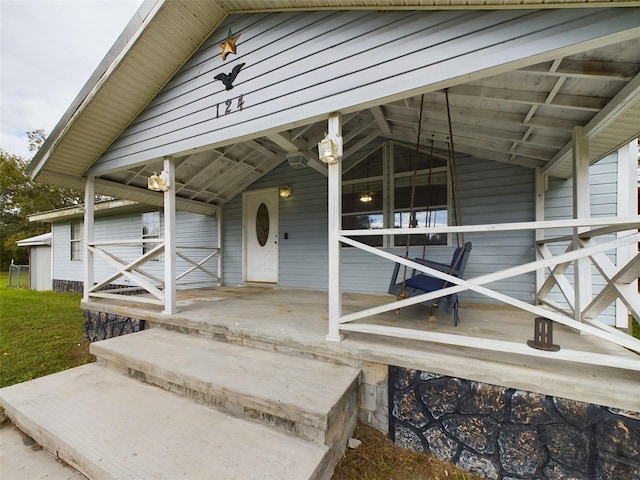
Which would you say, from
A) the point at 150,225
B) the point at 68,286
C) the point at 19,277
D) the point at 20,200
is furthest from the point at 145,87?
the point at 20,200

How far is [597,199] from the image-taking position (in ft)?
10.7

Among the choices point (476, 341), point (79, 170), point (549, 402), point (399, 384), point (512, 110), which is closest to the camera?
point (549, 402)

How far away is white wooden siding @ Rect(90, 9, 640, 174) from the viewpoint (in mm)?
1610

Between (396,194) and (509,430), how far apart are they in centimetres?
341

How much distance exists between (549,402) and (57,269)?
13.9m

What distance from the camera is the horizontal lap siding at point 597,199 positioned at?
3.21m

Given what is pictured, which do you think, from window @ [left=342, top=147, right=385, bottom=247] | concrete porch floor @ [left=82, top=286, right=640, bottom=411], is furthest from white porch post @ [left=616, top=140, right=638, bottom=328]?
window @ [left=342, top=147, right=385, bottom=247]

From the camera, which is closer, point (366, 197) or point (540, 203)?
point (540, 203)

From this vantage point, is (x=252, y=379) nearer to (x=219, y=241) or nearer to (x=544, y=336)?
(x=544, y=336)

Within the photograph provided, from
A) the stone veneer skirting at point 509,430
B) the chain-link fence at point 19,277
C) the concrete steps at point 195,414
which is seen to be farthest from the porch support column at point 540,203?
the chain-link fence at point 19,277

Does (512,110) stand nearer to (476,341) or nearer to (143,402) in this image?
(476,341)

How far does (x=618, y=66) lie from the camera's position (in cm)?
176

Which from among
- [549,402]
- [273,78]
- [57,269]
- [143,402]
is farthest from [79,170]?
[57,269]

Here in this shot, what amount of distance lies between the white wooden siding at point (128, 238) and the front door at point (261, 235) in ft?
3.45
